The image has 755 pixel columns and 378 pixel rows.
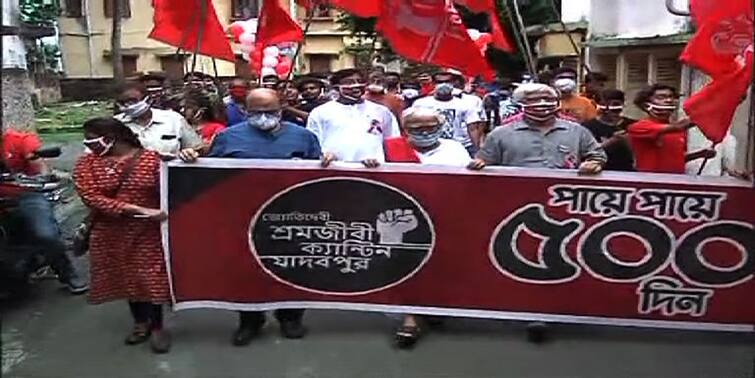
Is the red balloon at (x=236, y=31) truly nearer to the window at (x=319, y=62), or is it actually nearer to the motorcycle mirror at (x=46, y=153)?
the motorcycle mirror at (x=46, y=153)

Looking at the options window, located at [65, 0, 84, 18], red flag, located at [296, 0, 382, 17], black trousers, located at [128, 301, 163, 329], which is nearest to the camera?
black trousers, located at [128, 301, 163, 329]

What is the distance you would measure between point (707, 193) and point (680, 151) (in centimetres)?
79

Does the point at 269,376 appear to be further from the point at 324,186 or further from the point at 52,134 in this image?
the point at 52,134

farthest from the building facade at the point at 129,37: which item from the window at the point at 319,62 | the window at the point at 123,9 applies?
the window at the point at 319,62

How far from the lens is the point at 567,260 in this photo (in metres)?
5.56

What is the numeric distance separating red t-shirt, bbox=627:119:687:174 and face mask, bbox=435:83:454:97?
388cm

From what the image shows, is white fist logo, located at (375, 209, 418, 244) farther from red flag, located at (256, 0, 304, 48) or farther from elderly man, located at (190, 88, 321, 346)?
red flag, located at (256, 0, 304, 48)

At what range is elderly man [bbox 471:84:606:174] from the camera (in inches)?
223

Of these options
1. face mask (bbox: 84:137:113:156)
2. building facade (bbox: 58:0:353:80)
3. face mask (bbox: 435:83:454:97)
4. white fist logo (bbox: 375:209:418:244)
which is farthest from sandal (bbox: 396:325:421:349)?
building facade (bbox: 58:0:353:80)

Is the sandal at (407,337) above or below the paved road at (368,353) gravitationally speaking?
above

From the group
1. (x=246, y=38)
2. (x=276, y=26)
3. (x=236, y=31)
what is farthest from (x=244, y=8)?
(x=276, y=26)

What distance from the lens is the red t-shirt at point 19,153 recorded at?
22.7ft

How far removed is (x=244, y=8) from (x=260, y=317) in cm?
3489

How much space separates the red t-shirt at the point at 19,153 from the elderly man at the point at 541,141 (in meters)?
3.33
